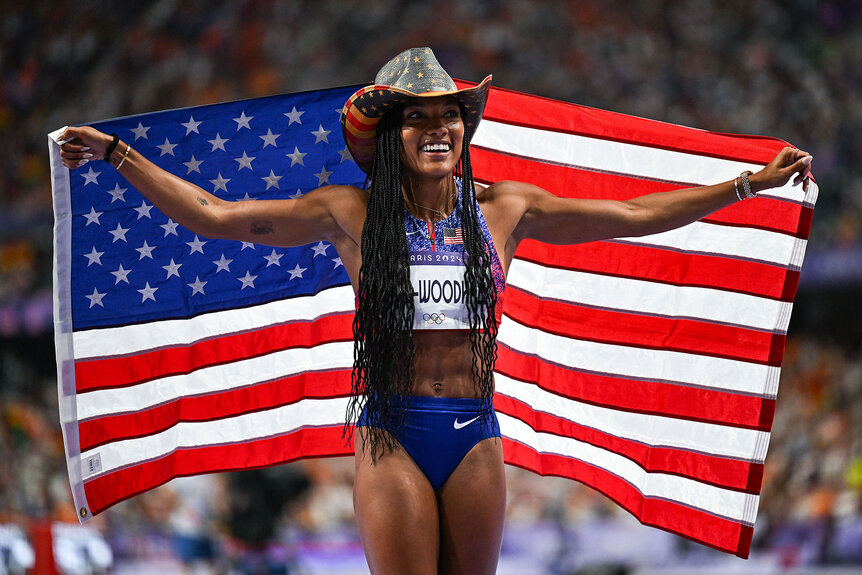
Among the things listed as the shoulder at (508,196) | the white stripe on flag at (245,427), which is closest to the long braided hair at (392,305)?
the shoulder at (508,196)

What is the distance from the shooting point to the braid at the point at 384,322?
102 inches

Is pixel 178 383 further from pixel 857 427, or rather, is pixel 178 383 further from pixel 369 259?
pixel 857 427

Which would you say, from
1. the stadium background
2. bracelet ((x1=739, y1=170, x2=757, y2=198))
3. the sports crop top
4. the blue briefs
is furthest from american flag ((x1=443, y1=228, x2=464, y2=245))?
the stadium background

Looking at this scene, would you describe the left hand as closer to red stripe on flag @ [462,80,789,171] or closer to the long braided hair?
red stripe on flag @ [462,80,789,171]

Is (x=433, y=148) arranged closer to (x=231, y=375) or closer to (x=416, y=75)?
(x=416, y=75)

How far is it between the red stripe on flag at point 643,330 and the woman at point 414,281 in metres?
1.01

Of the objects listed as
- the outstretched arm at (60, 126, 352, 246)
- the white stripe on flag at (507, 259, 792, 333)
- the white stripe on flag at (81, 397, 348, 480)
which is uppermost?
the outstretched arm at (60, 126, 352, 246)

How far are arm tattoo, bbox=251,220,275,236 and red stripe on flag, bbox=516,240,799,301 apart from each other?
139 cm

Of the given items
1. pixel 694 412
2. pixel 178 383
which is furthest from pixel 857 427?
pixel 178 383

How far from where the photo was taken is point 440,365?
2.63 meters

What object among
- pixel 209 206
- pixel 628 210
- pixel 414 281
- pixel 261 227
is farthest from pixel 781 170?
pixel 209 206

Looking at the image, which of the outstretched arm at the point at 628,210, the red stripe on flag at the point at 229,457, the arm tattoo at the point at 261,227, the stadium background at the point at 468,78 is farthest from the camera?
the stadium background at the point at 468,78

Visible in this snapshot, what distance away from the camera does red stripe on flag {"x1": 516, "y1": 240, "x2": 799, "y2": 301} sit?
366 centimetres

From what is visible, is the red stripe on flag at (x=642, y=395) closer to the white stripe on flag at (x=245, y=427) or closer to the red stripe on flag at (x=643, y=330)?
the red stripe on flag at (x=643, y=330)
